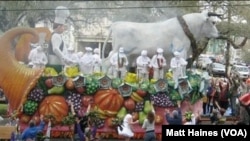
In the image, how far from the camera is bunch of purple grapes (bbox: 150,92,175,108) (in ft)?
57.7

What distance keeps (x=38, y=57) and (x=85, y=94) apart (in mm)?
1582

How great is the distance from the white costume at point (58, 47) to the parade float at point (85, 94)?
14.4 inches

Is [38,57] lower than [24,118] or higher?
higher

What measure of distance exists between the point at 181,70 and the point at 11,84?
15.0ft

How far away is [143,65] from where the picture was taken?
1780cm

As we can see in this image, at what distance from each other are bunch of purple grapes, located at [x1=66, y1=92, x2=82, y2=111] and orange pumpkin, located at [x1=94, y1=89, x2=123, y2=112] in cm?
44

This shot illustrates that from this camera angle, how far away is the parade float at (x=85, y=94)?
1733 cm

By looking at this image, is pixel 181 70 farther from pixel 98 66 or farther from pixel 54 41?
pixel 54 41

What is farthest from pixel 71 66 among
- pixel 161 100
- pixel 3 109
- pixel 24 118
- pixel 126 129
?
pixel 3 109

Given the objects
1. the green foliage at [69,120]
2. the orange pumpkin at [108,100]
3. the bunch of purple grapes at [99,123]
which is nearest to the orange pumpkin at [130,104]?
the orange pumpkin at [108,100]

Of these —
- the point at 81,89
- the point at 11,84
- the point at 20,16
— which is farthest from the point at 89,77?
the point at 20,16

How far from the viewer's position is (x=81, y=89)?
57.3ft

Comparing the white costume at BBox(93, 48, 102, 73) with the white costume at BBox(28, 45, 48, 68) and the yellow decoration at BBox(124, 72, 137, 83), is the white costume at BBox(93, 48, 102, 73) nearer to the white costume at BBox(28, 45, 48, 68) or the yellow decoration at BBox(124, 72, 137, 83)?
the yellow decoration at BBox(124, 72, 137, 83)

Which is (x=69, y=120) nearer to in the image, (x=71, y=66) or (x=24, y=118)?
(x=24, y=118)
